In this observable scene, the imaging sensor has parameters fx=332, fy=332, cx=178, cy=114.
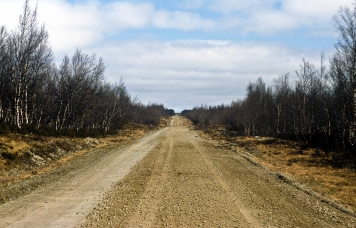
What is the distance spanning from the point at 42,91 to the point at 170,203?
1514 inches

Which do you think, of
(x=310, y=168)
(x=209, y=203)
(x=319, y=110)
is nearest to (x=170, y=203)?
(x=209, y=203)

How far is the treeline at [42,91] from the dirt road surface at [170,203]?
14.0 m

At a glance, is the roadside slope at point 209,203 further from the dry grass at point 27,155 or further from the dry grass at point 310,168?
the dry grass at point 27,155

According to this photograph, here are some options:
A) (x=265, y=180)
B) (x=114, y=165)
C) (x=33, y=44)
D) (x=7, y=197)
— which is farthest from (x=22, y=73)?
(x=265, y=180)

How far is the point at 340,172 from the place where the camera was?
55.5 ft

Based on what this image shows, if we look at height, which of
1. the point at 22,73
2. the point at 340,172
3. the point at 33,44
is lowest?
the point at 340,172

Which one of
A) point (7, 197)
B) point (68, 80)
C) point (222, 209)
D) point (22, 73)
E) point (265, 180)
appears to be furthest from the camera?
point (68, 80)

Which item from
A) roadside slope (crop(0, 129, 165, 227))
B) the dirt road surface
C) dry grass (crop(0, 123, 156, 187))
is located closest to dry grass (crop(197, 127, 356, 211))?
the dirt road surface

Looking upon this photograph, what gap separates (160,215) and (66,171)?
347 inches

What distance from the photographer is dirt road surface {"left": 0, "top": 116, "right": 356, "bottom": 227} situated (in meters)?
7.48

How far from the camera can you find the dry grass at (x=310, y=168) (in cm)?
1200

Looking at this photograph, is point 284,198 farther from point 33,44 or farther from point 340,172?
point 33,44

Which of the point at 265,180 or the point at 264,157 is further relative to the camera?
the point at 264,157

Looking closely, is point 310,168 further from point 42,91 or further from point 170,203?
point 42,91
